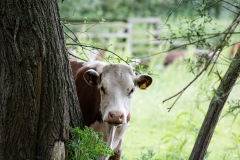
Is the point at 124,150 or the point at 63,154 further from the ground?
the point at 63,154

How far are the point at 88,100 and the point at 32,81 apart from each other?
129 centimetres

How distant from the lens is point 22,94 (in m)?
3.55

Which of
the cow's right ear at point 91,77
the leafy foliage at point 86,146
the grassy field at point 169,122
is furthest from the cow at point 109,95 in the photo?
the grassy field at point 169,122

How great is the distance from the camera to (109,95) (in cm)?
431

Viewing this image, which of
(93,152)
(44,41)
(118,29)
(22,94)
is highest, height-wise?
(44,41)

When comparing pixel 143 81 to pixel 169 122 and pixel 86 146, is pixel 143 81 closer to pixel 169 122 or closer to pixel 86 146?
pixel 86 146

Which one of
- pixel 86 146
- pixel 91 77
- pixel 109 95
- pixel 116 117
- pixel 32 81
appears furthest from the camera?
pixel 91 77

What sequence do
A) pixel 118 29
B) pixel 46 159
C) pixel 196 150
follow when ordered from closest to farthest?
pixel 46 159 → pixel 196 150 → pixel 118 29

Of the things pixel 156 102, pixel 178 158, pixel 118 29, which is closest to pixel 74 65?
pixel 178 158

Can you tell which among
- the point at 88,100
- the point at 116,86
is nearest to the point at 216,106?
the point at 116,86

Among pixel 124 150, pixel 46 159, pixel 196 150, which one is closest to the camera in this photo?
pixel 46 159

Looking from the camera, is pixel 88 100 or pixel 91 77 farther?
pixel 88 100

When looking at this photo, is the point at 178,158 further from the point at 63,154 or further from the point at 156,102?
the point at 156,102

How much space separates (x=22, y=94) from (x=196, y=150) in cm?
186
